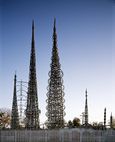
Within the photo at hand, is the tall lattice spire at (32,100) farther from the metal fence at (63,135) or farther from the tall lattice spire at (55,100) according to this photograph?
the metal fence at (63,135)

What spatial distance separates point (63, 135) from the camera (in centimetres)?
1856

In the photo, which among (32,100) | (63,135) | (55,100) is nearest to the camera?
(63,135)

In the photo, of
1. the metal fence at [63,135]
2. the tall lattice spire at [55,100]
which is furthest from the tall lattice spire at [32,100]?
the metal fence at [63,135]

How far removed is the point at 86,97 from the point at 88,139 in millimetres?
8558

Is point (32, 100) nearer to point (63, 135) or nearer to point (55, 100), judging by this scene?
point (55, 100)

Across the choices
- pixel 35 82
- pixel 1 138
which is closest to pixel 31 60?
pixel 35 82

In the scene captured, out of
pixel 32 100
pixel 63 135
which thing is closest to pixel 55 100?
pixel 32 100

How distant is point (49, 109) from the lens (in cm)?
2350

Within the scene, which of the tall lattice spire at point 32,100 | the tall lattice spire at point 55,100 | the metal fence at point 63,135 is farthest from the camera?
the tall lattice spire at point 32,100

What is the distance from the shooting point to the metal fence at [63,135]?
18.2 metres

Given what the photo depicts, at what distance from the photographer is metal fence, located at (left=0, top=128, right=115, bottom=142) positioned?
18172mm

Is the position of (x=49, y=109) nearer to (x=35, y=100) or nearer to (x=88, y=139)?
(x=35, y=100)

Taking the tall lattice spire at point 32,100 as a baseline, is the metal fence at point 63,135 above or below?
below

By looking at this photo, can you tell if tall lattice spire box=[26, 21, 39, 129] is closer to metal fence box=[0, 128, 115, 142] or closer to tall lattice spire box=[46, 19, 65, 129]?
tall lattice spire box=[46, 19, 65, 129]
